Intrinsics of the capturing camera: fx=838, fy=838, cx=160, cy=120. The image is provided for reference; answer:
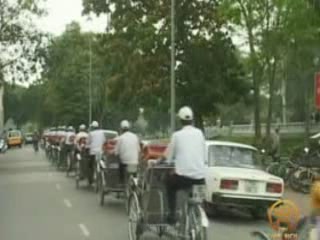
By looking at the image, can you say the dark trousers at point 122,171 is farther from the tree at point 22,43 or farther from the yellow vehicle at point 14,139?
the yellow vehicle at point 14,139

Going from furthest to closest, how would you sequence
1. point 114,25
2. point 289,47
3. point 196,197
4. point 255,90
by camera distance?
point 114,25
point 255,90
point 289,47
point 196,197

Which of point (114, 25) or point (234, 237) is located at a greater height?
point (114, 25)

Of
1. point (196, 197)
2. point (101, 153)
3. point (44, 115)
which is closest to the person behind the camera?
point (196, 197)

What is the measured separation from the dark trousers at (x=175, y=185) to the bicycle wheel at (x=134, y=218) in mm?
619

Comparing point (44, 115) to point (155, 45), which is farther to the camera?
point (44, 115)

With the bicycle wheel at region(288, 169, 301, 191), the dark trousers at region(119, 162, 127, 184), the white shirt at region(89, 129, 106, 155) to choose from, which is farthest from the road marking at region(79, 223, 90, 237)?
the bicycle wheel at region(288, 169, 301, 191)

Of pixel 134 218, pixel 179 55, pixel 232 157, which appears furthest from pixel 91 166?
pixel 179 55

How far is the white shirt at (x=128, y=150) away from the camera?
56.0 feet

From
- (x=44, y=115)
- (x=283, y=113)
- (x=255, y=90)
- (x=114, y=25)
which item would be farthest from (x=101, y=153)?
(x=44, y=115)

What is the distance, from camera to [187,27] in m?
38.0

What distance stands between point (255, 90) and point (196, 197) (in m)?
25.2

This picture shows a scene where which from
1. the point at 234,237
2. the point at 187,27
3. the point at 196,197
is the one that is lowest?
the point at 234,237

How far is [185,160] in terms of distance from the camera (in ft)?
37.5

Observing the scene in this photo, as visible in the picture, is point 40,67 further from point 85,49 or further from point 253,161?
point 85,49
